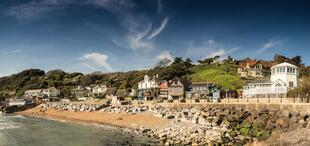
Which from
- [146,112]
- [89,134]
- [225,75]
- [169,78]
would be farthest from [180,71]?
[89,134]

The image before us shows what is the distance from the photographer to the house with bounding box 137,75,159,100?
10394 centimetres

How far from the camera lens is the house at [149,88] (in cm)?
10394

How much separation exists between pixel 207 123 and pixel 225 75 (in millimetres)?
61683

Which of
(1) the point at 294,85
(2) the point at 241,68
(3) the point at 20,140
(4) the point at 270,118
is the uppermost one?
(2) the point at 241,68

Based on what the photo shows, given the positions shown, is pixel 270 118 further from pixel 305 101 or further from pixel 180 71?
pixel 180 71

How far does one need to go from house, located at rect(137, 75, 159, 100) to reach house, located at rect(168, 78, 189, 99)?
26.1 feet

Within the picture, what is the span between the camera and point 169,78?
119812 mm

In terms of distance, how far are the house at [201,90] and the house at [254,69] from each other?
2586 cm

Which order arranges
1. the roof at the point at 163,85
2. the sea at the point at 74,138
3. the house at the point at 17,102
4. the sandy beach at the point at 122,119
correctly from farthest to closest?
the house at the point at 17,102
the roof at the point at 163,85
the sandy beach at the point at 122,119
the sea at the point at 74,138

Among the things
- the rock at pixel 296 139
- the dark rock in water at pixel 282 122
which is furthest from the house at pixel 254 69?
the rock at pixel 296 139

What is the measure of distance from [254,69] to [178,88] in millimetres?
32434

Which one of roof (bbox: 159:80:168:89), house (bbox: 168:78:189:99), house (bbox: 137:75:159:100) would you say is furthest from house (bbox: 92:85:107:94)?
Result: house (bbox: 168:78:189:99)

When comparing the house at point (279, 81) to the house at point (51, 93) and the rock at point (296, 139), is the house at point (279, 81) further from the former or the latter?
the house at point (51, 93)

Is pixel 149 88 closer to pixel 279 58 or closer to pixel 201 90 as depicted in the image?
pixel 201 90
